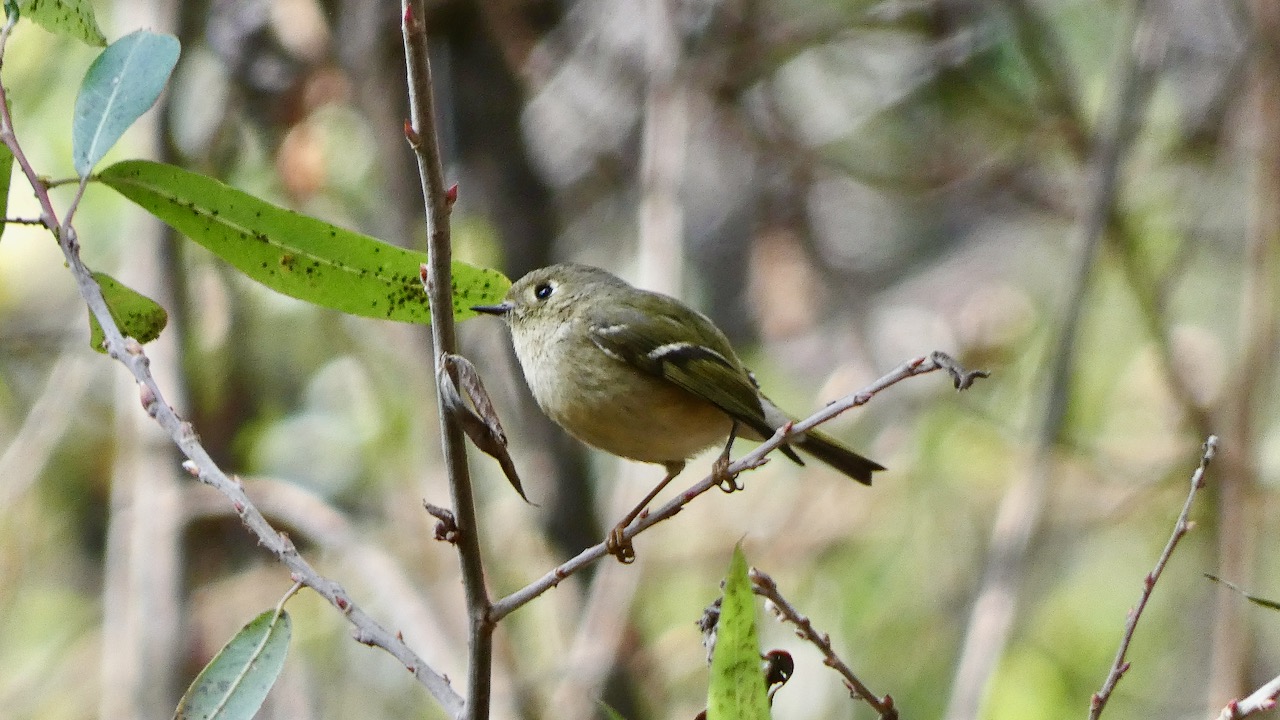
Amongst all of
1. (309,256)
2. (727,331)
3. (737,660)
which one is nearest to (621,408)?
(309,256)

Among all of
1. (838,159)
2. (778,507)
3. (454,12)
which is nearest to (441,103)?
(454,12)

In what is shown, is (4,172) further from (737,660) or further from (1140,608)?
(1140,608)

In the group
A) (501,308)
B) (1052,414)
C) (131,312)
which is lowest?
(131,312)

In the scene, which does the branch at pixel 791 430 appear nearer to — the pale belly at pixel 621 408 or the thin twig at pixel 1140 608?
the thin twig at pixel 1140 608

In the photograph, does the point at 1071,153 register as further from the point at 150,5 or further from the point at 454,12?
the point at 150,5

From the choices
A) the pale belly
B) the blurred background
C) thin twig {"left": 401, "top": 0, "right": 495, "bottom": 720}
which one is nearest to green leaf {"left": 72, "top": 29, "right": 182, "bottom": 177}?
thin twig {"left": 401, "top": 0, "right": 495, "bottom": 720}

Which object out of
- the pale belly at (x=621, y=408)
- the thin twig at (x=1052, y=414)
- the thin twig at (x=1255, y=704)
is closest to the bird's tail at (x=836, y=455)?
the pale belly at (x=621, y=408)

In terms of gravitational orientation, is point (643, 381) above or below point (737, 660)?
above

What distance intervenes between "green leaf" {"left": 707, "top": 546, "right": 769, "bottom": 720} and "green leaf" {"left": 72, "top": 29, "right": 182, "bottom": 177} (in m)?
0.91

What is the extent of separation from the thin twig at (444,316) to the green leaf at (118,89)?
1.46ft

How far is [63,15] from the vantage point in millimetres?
1487

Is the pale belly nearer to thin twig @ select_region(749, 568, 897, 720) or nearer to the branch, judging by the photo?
the branch

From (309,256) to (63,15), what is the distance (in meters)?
0.39

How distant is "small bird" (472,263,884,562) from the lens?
237 cm
